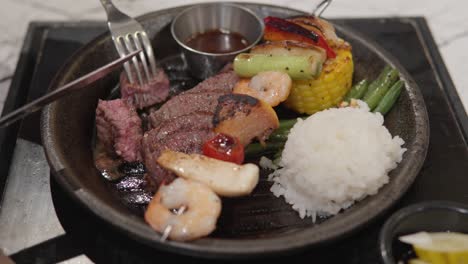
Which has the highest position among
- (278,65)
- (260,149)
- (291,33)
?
(291,33)

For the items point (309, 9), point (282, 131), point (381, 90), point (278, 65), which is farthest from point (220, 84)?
point (309, 9)

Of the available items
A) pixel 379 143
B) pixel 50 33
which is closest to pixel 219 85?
pixel 379 143

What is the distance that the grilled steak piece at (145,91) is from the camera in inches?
137

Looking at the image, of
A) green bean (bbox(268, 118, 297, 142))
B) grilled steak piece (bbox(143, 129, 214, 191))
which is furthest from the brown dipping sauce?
grilled steak piece (bbox(143, 129, 214, 191))

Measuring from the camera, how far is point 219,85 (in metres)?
3.38

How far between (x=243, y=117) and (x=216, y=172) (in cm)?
47

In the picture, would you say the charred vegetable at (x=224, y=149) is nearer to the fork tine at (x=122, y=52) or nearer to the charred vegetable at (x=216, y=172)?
the charred vegetable at (x=216, y=172)

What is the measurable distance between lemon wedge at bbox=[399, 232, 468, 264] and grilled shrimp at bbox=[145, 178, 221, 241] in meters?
0.98

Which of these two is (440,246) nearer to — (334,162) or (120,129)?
(334,162)

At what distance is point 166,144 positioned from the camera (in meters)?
2.98

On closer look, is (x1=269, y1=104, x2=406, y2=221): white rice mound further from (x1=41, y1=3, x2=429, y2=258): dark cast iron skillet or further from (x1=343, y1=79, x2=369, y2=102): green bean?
(x1=343, y1=79, x2=369, y2=102): green bean

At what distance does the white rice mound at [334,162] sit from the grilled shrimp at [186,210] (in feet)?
2.06

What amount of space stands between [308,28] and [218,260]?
1767 millimetres

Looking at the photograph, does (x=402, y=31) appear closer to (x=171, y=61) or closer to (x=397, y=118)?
(x=397, y=118)
